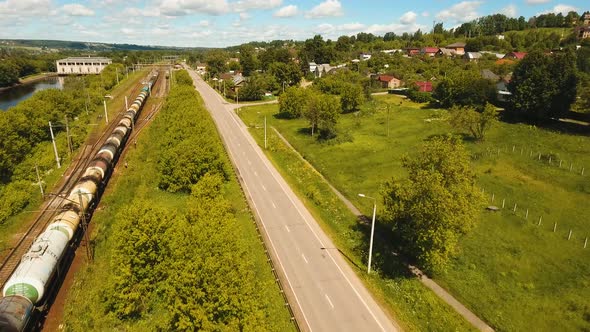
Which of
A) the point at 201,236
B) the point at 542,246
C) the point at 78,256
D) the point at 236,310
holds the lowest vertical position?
the point at 78,256

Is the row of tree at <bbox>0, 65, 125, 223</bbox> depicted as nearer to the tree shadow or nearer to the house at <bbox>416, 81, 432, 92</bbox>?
the tree shadow

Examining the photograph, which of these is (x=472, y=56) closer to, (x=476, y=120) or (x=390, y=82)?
(x=390, y=82)

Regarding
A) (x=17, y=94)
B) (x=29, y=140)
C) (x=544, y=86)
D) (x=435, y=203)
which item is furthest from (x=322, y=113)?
(x=17, y=94)

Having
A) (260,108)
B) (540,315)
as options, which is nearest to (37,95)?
(260,108)

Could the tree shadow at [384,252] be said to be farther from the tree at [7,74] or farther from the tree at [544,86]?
the tree at [7,74]

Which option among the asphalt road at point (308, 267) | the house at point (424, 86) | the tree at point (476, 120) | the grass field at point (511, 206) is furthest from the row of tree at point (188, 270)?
the house at point (424, 86)

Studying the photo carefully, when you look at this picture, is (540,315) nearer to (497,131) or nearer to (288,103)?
(497,131)
